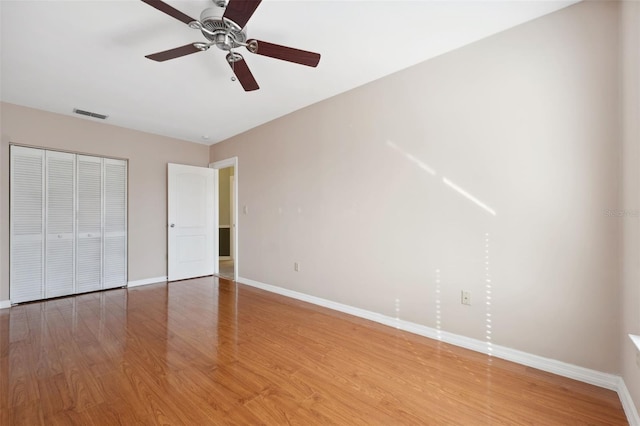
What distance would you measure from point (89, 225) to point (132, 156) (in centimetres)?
123

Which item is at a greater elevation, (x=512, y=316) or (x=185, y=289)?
(x=512, y=316)

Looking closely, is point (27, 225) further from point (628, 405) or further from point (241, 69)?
point (628, 405)

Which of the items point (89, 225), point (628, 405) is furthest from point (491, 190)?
point (89, 225)

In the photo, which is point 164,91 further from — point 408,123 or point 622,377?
point 622,377

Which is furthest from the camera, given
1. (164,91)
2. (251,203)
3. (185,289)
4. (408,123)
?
(251,203)

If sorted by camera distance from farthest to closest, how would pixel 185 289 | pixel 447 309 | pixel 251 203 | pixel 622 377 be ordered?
pixel 251 203
pixel 185 289
pixel 447 309
pixel 622 377

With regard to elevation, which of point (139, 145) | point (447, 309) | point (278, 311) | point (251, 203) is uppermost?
point (139, 145)

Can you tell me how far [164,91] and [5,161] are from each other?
2304 millimetres

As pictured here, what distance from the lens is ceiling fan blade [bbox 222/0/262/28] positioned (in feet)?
5.00

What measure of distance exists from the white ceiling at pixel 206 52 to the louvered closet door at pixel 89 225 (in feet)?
2.80

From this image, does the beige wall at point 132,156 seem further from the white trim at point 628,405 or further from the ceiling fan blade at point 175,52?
the white trim at point 628,405

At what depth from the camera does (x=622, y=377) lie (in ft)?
5.75

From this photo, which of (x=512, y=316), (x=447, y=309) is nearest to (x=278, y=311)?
(x=447, y=309)

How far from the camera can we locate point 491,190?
226cm
